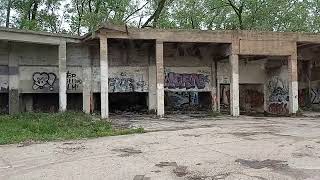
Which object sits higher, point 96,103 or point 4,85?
point 4,85

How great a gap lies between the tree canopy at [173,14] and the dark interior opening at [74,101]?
717 centimetres

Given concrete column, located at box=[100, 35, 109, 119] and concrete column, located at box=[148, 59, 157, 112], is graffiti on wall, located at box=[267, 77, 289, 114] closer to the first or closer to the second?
concrete column, located at box=[148, 59, 157, 112]

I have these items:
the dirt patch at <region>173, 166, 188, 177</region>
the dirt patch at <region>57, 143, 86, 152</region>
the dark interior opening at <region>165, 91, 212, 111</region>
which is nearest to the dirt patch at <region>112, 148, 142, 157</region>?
the dirt patch at <region>57, 143, 86, 152</region>

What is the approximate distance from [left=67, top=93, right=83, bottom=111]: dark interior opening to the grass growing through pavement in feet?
17.1

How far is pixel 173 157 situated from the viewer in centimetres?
953

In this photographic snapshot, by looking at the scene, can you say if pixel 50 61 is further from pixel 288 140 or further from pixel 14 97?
pixel 288 140

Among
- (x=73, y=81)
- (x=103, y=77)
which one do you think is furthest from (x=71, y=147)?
(x=73, y=81)

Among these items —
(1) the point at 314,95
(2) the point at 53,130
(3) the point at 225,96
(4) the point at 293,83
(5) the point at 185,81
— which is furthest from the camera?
(1) the point at 314,95

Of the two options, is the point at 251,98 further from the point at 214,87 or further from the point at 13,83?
the point at 13,83

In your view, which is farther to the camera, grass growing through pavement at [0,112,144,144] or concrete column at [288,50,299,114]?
concrete column at [288,50,299,114]

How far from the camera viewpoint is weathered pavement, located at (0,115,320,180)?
7.87 metres

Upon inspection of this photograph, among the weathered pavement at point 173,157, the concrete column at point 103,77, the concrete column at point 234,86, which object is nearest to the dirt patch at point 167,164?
the weathered pavement at point 173,157

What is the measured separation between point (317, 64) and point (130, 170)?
73.1 ft

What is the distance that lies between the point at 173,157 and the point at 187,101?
666 inches
